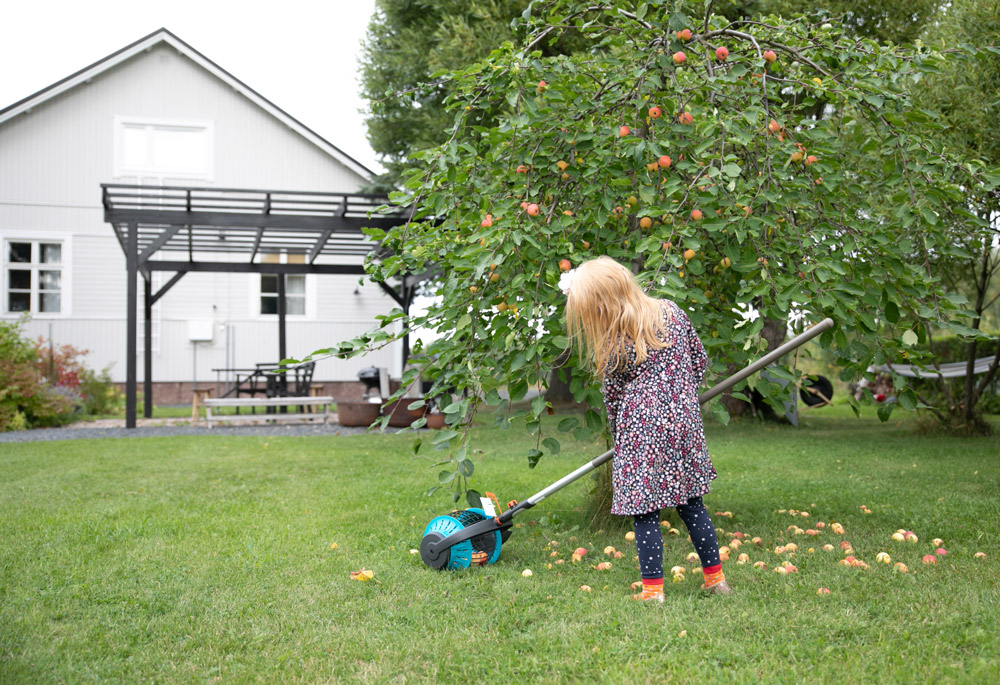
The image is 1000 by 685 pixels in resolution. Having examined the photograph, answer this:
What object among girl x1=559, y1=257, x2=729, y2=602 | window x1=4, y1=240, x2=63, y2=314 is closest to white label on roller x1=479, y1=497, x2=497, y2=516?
girl x1=559, y1=257, x2=729, y2=602

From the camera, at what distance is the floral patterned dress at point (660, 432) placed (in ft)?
9.72

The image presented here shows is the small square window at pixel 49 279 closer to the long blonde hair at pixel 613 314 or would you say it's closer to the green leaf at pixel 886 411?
the long blonde hair at pixel 613 314

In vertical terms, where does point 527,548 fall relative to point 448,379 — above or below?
below

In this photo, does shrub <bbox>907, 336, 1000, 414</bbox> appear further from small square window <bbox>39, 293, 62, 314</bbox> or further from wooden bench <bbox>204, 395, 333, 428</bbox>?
small square window <bbox>39, 293, 62, 314</bbox>

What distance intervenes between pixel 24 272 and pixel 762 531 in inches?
635

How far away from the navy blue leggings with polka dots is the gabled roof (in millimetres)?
13775

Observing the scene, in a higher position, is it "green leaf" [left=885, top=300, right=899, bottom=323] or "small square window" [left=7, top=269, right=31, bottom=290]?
"small square window" [left=7, top=269, right=31, bottom=290]

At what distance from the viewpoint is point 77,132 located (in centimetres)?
1625

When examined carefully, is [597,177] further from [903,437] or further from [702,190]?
[903,437]

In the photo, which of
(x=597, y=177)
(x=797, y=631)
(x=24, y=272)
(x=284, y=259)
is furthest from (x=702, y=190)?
(x=24, y=272)

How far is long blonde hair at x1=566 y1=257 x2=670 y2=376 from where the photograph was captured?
3008mm

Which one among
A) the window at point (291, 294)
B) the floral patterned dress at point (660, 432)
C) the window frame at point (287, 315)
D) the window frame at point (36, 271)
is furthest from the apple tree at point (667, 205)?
the window frame at point (36, 271)

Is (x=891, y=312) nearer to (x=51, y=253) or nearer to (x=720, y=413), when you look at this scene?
(x=720, y=413)

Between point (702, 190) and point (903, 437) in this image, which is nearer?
point (702, 190)
